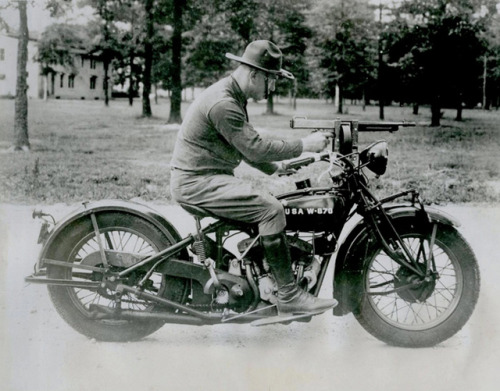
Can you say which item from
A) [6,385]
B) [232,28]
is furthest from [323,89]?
[6,385]

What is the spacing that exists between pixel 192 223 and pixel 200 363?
2042 millimetres

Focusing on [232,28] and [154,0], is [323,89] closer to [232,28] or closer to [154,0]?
[232,28]

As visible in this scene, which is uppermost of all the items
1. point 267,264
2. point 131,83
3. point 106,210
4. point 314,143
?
point 131,83

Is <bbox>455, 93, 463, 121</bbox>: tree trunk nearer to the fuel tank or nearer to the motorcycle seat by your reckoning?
the fuel tank

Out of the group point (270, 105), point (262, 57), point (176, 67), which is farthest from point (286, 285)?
point (176, 67)

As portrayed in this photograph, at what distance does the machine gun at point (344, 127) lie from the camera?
338cm

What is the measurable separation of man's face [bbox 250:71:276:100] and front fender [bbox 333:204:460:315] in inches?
37.4

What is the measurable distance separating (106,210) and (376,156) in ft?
5.18

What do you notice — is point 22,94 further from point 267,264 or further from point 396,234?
point 396,234

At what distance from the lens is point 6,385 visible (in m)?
3.22

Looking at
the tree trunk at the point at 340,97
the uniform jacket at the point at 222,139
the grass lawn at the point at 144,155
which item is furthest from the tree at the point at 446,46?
the uniform jacket at the point at 222,139

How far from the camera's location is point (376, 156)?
3.28 meters

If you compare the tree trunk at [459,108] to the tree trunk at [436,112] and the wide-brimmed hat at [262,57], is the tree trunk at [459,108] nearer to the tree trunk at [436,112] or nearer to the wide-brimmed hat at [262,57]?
the tree trunk at [436,112]

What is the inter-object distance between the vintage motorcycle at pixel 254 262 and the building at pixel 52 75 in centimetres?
173
